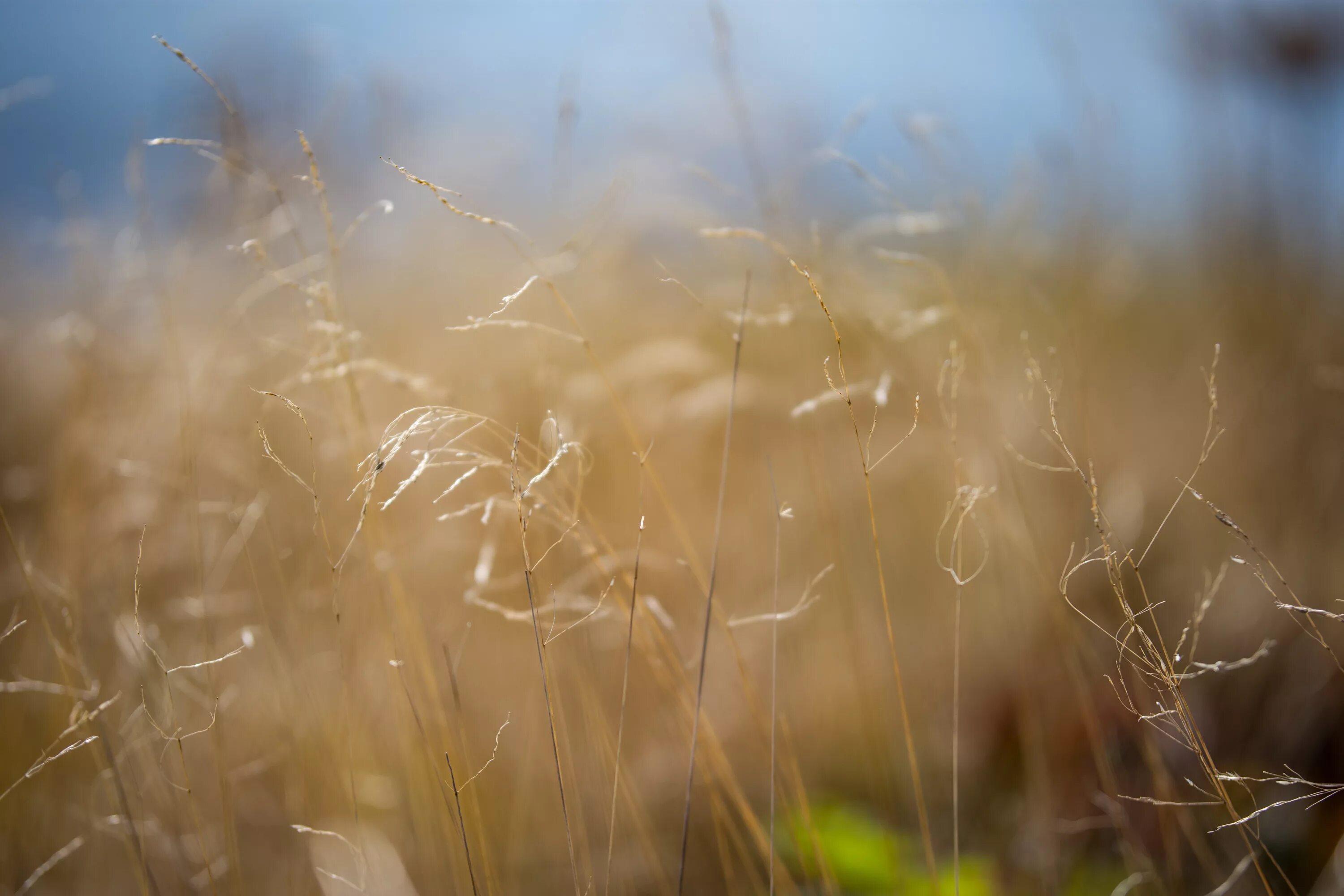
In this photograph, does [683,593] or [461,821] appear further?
[683,593]

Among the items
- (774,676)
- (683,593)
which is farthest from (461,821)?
(683,593)

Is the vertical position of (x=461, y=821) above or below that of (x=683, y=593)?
above

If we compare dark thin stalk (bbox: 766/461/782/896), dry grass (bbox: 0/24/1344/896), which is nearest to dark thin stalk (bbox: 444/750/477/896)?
dry grass (bbox: 0/24/1344/896)

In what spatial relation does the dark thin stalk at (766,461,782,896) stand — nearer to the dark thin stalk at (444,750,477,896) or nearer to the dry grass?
the dry grass

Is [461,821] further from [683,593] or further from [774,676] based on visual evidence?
[683,593]

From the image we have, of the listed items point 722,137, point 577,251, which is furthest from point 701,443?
point 577,251

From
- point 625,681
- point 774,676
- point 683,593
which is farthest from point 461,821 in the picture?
point 683,593

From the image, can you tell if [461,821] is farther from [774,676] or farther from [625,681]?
[774,676]

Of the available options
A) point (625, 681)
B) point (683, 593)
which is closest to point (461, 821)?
point (625, 681)

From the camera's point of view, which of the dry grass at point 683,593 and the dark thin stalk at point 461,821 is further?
the dry grass at point 683,593

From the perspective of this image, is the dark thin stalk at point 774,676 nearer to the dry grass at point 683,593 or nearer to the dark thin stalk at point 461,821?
the dry grass at point 683,593

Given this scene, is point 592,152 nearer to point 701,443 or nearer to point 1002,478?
point 701,443

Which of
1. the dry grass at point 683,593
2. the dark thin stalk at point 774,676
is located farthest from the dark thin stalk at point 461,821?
the dark thin stalk at point 774,676

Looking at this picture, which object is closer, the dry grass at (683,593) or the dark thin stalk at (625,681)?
the dark thin stalk at (625,681)
